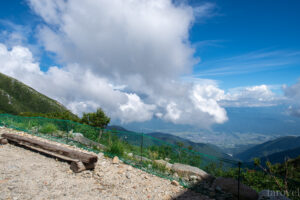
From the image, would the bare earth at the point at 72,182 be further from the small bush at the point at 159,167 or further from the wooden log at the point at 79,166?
the small bush at the point at 159,167

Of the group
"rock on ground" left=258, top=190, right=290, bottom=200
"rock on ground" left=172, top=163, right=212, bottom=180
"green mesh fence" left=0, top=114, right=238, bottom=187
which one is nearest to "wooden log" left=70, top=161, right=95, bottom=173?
"green mesh fence" left=0, top=114, right=238, bottom=187

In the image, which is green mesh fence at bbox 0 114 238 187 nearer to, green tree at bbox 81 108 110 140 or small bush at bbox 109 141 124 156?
small bush at bbox 109 141 124 156

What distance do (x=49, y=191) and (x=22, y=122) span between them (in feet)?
38.9

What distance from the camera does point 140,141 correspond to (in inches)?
368

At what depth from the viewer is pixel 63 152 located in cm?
775

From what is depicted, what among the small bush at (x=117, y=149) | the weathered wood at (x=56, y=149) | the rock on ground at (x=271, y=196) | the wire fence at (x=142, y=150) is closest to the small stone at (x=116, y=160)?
the wire fence at (x=142, y=150)

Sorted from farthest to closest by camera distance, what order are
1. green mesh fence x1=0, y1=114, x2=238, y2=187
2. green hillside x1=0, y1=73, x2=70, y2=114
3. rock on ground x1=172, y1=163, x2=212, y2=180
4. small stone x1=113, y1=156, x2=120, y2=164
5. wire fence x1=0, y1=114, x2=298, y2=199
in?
green hillside x1=0, y1=73, x2=70, y2=114, small stone x1=113, y1=156, x2=120, y2=164, green mesh fence x1=0, y1=114, x2=238, y2=187, wire fence x1=0, y1=114, x2=298, y2=199, rock on ground x1=172, y1=163, x2=212, y2=180

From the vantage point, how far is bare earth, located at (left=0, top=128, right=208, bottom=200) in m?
5.45

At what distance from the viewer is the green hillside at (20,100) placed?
15575 centimetres

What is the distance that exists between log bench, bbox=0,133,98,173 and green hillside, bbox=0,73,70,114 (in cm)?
16459

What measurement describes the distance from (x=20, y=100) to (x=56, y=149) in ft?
647

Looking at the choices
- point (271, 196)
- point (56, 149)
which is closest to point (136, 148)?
point (56, 149)

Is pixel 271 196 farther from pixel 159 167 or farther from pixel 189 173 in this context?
pixel 159 167

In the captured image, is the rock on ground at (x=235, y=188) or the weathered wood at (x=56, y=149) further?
the weathered wood at (x=56, y=149)
